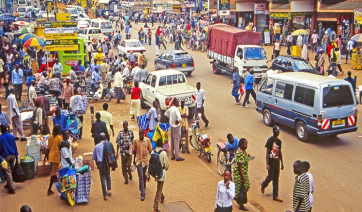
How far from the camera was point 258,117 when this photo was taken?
58.9 feet

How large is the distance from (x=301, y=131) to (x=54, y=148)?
25.9 ft

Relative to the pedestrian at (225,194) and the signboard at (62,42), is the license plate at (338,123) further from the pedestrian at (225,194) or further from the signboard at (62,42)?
the signboard at (62,42)

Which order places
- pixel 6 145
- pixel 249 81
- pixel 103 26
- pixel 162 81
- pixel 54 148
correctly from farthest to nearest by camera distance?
pixel 103 26, pixel 249 81, pixel 162 81, pixel 6 145, pixel 54 148

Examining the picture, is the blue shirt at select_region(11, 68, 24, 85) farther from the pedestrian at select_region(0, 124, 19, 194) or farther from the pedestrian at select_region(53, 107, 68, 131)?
the pedestrian at select_region(0, 124, 19, 194)

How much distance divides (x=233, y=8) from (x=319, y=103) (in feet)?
113

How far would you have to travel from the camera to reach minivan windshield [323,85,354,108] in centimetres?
1379

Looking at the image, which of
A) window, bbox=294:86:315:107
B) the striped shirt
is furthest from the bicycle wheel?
window, bbox=294:86:315:107

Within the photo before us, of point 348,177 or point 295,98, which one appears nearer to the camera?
point 348,177

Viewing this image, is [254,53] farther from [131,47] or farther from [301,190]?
[301,190]

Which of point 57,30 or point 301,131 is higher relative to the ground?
point 57,30

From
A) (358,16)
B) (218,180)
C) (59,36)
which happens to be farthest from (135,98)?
(358,16)

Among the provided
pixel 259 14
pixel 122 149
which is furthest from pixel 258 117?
pixel 259 14

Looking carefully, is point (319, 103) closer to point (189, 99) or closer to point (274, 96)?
point (274, 96)

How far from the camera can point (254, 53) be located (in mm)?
24641
